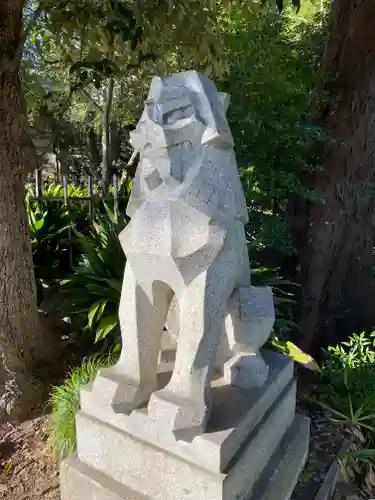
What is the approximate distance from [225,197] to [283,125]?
262 centimetres

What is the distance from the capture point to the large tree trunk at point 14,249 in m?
2.53

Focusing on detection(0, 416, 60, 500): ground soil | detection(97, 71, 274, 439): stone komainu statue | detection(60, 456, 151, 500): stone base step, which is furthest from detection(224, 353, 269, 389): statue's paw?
detection(0, 416, 60, 500): ground soil

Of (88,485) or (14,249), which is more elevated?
(14,249)

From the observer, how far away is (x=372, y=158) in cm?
436

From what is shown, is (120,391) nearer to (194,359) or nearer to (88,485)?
(194,359)

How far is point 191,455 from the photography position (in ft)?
5.16

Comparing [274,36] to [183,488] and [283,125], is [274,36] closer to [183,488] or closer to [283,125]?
[283,125]

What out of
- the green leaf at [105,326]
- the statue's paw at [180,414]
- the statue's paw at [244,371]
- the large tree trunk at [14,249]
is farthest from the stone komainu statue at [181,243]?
the green leaf at [105,326]

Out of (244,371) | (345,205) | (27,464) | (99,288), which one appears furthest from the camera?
(345,205)

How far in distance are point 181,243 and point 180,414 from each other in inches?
22.5

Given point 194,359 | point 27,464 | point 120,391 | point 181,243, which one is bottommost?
point 27,464

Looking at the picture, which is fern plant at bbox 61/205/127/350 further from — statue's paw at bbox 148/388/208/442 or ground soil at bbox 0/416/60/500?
statue's paw at bbox 148/388/208/442

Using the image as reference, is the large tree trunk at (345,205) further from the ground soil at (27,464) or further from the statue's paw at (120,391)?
the statue's paw at (120,391)

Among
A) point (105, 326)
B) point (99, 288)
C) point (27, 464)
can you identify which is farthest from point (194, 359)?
point (99, 288)
